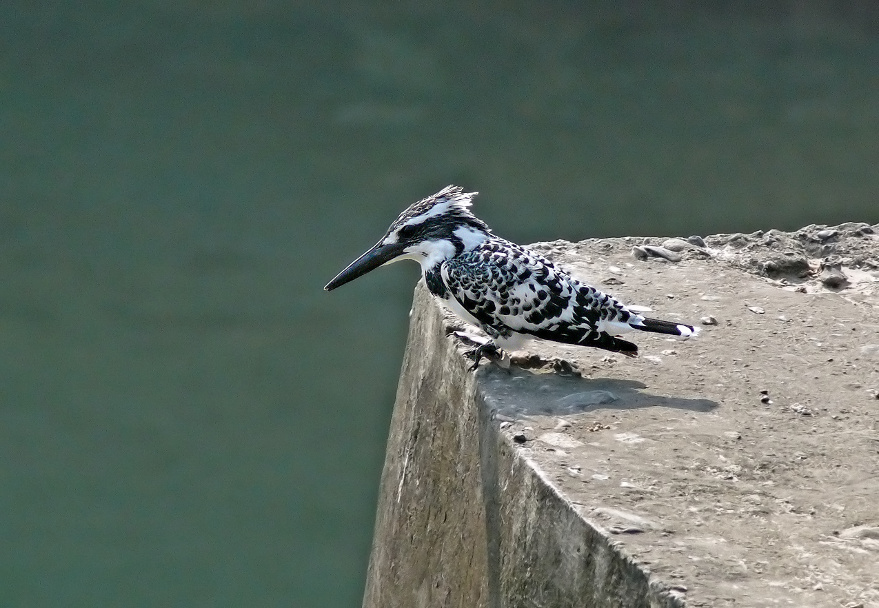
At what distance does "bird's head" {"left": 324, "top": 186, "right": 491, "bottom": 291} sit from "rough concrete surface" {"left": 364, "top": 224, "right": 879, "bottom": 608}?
34 cm

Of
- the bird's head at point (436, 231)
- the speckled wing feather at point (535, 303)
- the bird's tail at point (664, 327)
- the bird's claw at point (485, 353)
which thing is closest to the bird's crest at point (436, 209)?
the bird's head at point (436, 231)

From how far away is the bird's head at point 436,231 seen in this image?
10.6 feet

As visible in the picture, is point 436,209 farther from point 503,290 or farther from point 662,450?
point 662,450

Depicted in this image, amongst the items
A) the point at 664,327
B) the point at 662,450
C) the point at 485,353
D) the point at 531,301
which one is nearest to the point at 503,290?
the point at 531,301

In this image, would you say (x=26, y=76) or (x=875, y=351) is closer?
(x=875, y=351)

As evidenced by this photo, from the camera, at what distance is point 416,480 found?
145 inches

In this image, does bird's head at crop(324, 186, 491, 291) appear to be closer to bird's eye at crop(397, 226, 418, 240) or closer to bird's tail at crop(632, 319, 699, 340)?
bird's eye at crop(397, 226, 418, 240)

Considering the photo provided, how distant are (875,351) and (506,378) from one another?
3.54 ft

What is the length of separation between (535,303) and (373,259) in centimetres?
51

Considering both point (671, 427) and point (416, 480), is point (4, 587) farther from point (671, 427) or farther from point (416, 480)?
point (671, 427)

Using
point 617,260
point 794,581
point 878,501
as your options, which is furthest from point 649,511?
point 617,260

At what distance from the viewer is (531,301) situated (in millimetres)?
3094

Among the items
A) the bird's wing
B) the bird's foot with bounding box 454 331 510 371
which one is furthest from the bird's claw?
the bird's wing

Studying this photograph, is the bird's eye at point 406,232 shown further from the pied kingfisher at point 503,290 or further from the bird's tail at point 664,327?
the bird's tail at point 664,327
